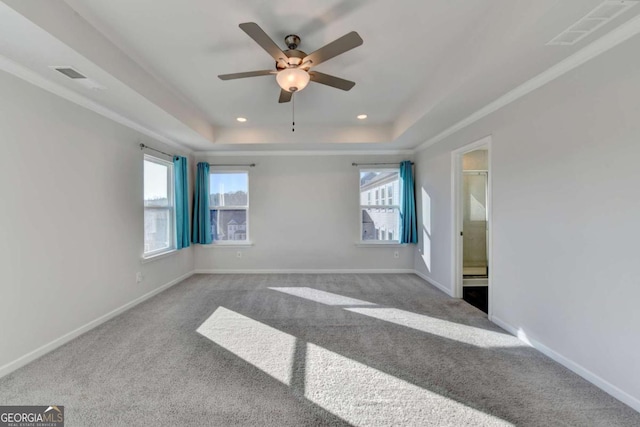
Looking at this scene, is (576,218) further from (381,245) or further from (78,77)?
(78,77)

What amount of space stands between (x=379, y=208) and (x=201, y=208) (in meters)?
3.45

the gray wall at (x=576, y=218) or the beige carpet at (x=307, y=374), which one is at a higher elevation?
the gray wall at (x=576, y=218)

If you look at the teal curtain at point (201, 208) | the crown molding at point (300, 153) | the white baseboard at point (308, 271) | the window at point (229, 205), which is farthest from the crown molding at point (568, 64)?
the teal curtain at point (201, 208)

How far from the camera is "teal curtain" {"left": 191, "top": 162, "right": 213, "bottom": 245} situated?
16.3 feet

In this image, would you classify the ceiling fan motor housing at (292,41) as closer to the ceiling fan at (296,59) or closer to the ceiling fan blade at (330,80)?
the ceiling fan at (296,59)

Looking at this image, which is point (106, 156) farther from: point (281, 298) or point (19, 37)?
point (281, 298)

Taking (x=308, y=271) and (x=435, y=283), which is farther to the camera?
(x=308, y=271)

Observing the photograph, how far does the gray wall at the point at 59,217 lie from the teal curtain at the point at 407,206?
14.2ft

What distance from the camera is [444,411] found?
1.66 m

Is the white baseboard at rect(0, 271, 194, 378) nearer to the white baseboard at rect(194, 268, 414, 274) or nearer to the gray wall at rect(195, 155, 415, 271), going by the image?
the white baseboard at rect(194, 268, 414, 274)

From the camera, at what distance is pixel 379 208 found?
5242 millimetres

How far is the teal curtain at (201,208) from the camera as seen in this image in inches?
195

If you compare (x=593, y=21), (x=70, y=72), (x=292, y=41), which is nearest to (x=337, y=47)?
(x=292, y=41)

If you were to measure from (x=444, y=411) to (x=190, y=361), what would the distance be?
196 centimetres
